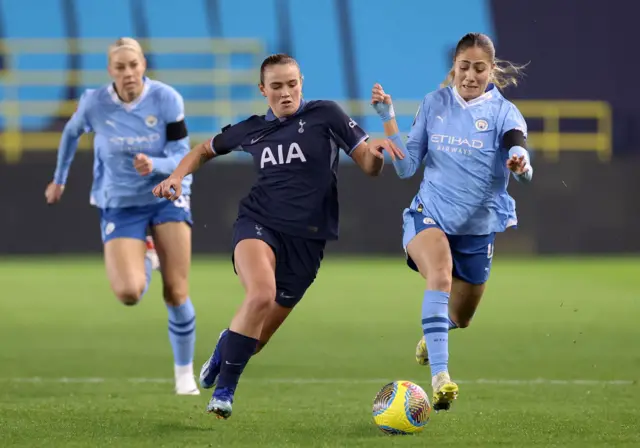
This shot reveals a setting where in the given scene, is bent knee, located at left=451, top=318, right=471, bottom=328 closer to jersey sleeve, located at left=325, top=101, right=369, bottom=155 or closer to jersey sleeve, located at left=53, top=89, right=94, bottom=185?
jersey sleeve, located at left=325, top=101, right=369, bottom=155

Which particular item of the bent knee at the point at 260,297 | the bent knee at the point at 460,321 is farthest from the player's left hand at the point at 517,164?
the bent knee at the point at 460,321

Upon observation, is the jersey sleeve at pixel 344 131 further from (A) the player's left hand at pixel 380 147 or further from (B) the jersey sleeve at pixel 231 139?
(B) the jersey sleeve at pixel 231 139

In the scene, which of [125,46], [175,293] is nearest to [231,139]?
[125,46]

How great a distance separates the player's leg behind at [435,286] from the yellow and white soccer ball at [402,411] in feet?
0.50

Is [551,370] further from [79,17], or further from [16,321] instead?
[79,17]

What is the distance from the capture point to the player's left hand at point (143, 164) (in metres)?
7.76

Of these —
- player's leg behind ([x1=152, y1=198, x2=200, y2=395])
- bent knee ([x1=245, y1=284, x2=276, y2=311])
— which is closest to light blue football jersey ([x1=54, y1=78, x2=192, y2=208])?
player's leg behind ([x1=152, y1=198, x2=200, y2=395])

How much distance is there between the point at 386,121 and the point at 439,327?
1103 mm

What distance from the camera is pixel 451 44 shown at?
26828 mm

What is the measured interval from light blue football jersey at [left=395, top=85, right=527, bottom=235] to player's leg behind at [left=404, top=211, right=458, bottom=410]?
121 mm

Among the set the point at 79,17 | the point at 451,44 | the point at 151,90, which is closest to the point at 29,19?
the point at 79,17

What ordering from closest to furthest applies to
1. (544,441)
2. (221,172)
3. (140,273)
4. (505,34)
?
(544,441)
(140,273)
(221,172)
(505,34)

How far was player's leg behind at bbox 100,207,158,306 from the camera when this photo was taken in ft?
27.3

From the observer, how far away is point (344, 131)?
23.2 feet
